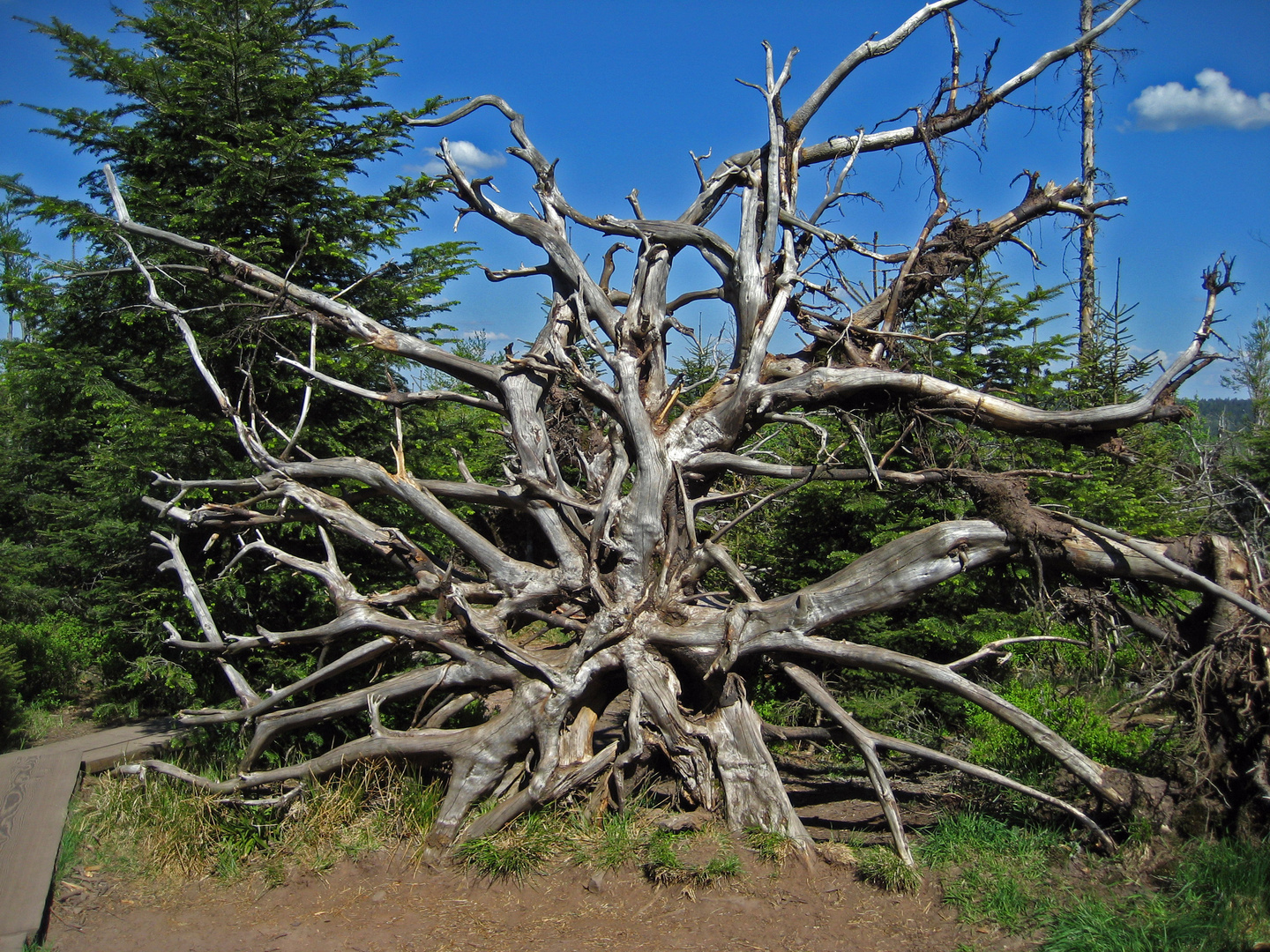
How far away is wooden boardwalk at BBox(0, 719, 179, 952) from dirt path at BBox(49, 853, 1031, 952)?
1.22 ft

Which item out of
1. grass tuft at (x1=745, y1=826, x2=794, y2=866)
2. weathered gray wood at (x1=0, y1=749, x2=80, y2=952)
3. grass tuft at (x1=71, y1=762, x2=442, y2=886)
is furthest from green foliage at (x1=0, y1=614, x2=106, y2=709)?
grass tuft at (x1=745, y1=826, x2=794, y2=866)

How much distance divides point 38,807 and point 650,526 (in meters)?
4.54

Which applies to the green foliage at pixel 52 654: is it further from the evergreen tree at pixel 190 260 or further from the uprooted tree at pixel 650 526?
the uprooted tree at pixel 650 526

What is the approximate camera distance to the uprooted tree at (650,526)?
231 inches

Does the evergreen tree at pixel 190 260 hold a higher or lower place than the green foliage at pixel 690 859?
higher

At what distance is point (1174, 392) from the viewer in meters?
5.70

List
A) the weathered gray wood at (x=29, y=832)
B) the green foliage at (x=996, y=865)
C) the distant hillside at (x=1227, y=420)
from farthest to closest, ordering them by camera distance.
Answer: the distant hillside at (x=1227, y=420), the green foliage at (x=996, y=865), the weathered gray wood at (x=29, y=832)

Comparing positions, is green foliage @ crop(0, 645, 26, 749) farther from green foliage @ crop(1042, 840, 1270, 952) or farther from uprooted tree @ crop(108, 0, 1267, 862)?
green foliage @ crop(1042, 840, 1270, 952)

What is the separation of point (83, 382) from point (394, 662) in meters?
3.63

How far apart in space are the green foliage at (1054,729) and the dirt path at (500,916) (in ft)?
5.88

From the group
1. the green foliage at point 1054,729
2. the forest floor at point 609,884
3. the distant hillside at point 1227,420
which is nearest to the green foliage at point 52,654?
the forest floor at point 609,884

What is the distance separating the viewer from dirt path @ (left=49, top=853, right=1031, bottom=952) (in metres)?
4.93

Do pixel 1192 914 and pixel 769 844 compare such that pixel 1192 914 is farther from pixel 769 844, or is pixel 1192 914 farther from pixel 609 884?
pixel 609 884

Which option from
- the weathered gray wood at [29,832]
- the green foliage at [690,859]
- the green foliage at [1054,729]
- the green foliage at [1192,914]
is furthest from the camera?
the green foliage at [1054,729]
